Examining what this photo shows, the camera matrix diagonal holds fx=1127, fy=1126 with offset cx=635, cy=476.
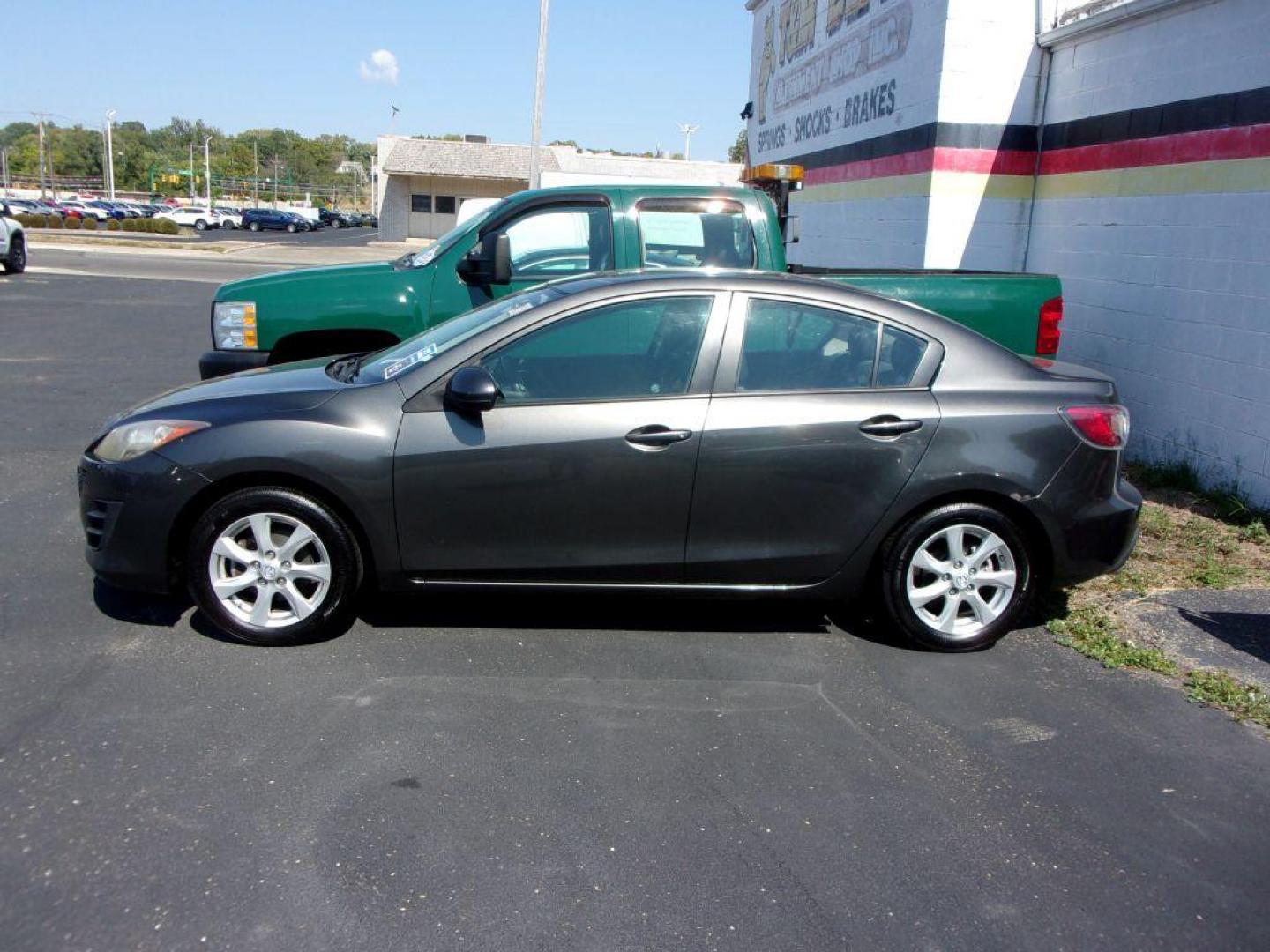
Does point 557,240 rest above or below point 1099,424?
above

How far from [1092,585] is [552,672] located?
3.25m

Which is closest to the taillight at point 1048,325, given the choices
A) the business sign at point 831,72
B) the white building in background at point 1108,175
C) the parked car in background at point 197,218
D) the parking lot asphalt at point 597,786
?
the white building in background at point 1108,175

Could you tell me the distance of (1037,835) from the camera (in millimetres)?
3613

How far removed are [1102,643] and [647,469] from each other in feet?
7.69

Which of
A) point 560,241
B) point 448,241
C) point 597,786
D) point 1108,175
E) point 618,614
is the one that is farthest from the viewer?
point 1108,175

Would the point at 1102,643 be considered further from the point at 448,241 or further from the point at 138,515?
the point at 448,241

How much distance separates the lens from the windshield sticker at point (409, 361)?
195 inches

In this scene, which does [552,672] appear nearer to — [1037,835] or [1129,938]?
[1037,835]

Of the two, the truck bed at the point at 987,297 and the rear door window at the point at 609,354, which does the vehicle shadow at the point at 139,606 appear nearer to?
the rear door window at the point at 609,354

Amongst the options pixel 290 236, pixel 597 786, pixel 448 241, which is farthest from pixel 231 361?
pixel 290 236

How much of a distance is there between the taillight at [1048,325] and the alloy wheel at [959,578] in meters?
2.49

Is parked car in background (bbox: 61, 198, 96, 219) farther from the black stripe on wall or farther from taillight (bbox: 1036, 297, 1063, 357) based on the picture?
taillight (bbox: 1036, 297, 1063, 357)

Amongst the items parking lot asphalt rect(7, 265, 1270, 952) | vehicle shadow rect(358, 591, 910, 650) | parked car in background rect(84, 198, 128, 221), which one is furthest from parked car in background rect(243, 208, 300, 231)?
vehicle shadow rect(358, 591, 910, 650)

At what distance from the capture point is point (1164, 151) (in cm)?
865
